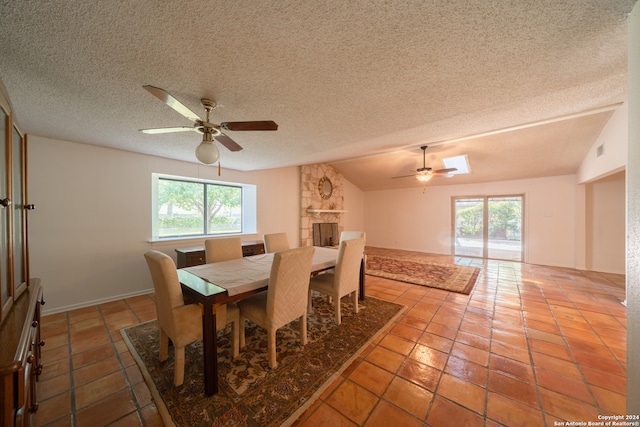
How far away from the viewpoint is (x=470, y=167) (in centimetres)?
516

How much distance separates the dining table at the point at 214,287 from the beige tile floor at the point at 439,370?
380 millimetres

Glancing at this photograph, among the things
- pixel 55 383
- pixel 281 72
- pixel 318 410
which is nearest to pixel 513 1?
pixel 281 72

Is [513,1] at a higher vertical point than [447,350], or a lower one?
higher

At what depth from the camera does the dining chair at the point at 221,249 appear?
2.63 metres

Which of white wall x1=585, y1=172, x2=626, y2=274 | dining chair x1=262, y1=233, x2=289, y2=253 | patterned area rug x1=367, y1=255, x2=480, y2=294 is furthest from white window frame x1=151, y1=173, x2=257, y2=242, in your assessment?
white wall x1=585, y1=172, x2=626, y2=274

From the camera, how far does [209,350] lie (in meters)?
1.51

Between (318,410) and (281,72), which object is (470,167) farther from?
(318,410)

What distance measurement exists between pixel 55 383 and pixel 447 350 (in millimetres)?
3141

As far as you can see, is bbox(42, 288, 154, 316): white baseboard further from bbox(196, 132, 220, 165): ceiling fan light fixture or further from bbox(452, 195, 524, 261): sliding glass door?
bbox(452, 195, 524, 261): sliding glass door

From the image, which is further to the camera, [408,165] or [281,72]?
[408,165]

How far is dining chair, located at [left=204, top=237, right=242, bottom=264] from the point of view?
2.63 m

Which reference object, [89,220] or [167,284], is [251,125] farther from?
[89,220]

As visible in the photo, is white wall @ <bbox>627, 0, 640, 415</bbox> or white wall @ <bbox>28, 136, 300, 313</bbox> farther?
white wall @ <bbox>28, 136, 300, 313</bbox>

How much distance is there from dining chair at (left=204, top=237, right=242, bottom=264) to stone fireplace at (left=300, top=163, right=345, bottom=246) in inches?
113
